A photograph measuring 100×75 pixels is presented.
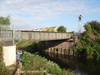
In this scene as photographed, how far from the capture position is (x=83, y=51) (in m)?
43.6

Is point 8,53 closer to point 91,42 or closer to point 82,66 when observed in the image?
point 82,66

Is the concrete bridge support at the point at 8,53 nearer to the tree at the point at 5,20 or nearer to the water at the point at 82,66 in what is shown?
the water at the point at 82,66

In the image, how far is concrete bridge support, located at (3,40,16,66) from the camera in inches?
717

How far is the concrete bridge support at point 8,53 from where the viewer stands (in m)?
18.2

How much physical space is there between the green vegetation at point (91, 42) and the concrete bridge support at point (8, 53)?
25385 millimetres

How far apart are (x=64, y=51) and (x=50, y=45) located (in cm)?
712

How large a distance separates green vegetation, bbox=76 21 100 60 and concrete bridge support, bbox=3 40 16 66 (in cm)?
2538

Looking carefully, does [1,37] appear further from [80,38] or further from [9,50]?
[80,38]

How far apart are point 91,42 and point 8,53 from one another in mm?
31087

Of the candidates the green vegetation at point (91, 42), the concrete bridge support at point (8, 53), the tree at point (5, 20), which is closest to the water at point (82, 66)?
the green vegetation at point (91, 42)

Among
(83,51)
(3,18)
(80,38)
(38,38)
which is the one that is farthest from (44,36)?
(3,18)

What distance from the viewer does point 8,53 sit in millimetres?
18375

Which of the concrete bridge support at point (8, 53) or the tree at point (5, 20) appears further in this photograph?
the tree at point (5, 20)

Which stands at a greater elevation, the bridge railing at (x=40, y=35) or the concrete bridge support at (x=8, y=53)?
the bridge railing at (x=40, y=35)
